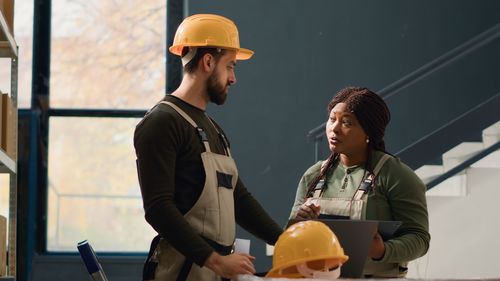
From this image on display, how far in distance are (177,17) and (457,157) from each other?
2325 millimetres

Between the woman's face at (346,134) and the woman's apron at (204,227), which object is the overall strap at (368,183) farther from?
the woman's apron at (204,227)

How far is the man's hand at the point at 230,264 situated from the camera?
2.70 meters

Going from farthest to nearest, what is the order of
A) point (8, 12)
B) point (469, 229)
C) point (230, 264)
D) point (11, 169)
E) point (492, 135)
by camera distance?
point (492, 135) → point (469, 229) → point (8, 12) → point (11, 169) → point (230, 264)

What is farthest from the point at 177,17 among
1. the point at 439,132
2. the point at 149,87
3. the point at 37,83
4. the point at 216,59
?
the point at 216,59

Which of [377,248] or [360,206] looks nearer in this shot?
[377,248]

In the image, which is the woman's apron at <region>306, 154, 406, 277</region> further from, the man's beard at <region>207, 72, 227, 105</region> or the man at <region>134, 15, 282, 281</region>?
the man's beard at <region>207, 72, 227, 105</region>

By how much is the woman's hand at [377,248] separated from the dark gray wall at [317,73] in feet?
12.0

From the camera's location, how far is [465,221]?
6.71 metres

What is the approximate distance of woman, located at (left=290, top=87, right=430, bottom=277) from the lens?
3.14 m

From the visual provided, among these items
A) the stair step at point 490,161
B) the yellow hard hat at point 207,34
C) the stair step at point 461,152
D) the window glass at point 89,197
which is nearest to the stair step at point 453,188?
the stair step at point 461,152

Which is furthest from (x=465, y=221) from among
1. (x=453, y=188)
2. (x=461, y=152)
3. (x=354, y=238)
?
(x=354, y=238)

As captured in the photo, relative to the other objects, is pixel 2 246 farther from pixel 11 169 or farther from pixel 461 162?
pixel 461 162

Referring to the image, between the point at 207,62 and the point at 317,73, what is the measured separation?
3833mm

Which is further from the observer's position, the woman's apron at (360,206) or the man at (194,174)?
the woman's apron at (360,206)
